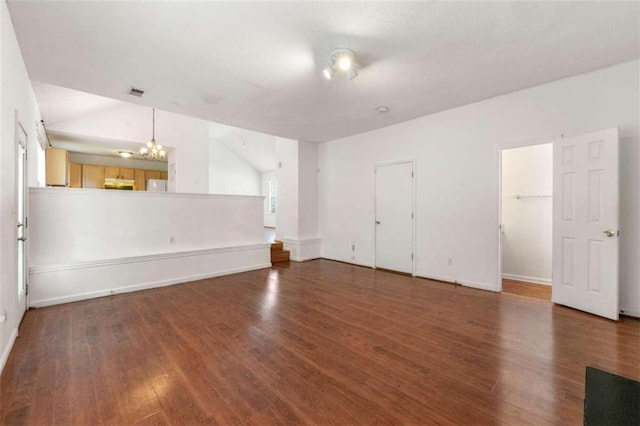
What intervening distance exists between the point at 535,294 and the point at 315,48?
14.4ft

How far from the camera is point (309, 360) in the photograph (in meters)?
2.21

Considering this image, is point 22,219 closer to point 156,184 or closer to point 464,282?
point 464,282

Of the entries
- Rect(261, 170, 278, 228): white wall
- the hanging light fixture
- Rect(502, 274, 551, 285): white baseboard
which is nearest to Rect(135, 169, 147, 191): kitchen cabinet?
the hanging light fixture

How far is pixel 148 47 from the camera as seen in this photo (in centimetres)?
272

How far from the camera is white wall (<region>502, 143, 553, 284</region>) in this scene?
15.1ft

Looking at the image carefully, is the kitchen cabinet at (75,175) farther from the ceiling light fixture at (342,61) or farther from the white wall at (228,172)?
the ceiling light fixture at (342,61)

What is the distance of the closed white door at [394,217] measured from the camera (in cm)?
506

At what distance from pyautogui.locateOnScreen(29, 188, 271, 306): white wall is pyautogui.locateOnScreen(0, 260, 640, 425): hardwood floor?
387 mm

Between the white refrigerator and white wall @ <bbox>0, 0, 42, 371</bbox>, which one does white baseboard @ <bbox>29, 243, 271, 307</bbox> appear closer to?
white wall @ <bbox>0, 0, 42, 371</bbox>

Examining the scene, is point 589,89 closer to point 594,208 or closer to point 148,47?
point 594,208

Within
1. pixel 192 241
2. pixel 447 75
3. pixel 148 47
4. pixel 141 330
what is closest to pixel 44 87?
pixel 148 47

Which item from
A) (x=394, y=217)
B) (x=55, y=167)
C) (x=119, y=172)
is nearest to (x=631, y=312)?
(x=394, y=217)

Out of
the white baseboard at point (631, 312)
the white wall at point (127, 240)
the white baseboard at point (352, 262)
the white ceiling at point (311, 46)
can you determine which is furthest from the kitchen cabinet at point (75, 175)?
the white baseboard at point (631, 312)

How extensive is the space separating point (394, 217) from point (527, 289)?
91.6 inches
